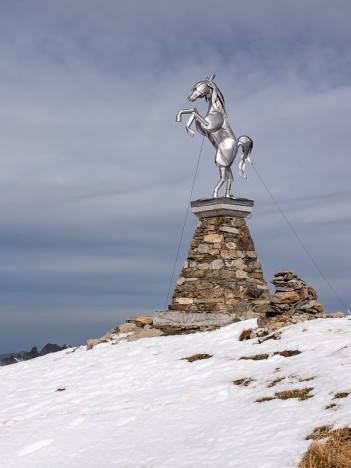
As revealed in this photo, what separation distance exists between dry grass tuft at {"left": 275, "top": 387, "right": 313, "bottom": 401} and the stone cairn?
28.1ft

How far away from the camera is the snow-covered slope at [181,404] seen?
8055 millimetres

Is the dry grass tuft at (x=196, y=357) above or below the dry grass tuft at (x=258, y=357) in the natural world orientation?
above

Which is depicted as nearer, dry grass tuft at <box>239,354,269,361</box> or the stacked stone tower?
dry grass tuft at <box>239,354,269,361</box>

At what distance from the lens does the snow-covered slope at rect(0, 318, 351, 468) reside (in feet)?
26.4

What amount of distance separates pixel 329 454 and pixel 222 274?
12.6 meters

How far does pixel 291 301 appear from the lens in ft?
56.6

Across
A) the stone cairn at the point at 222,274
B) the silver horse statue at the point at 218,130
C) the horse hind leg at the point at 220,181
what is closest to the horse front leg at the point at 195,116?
the silver horse statue at the point at 218,130

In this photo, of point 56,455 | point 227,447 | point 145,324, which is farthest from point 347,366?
point 145,324

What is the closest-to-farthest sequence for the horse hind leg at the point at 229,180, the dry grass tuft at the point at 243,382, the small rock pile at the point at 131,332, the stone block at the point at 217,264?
1. the dry grass tuft at the point at 243,382
2. the small rock pile at the point at 131,332
3. the stone block at the point at 217,264
4. the horse hind leg at the point at 229,180

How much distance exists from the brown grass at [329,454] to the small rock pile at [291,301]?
30.1 feet

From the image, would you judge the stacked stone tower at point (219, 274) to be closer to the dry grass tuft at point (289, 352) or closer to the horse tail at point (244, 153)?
the horse tail at point (244, 153)

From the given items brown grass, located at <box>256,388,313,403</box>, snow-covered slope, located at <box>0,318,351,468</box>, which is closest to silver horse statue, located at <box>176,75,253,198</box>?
snow-covered slope, located at <box>0,318,351,468</box>

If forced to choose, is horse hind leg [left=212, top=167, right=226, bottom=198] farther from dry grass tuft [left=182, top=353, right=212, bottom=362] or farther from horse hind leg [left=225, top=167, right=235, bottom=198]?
dry grass tuft [left=182, top=353, right=212, bottom=362]

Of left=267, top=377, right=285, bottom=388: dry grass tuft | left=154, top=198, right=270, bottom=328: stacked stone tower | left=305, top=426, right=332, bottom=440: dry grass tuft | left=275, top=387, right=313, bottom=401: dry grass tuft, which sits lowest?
left=305, top=426, right=332, bottom=440: dry grass tuft
